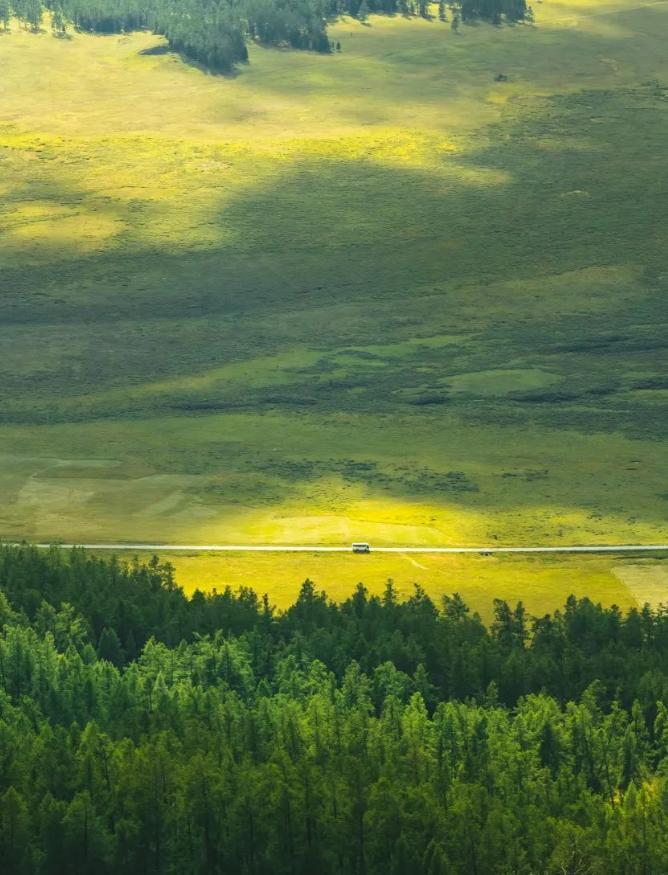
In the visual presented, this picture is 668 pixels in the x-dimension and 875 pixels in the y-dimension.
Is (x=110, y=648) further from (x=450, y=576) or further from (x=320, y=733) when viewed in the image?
(x=450, y=576)

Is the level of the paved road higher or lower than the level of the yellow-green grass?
higher

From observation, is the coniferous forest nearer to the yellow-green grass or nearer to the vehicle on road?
the yellow-green grass

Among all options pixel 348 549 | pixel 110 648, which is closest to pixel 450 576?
pixel 348 549

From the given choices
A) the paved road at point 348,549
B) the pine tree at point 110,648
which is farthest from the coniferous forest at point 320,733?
the paved road at point 348,549

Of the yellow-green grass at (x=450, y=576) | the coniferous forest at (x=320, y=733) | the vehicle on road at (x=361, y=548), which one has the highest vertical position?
the vehicle on road at (x=361, y=548)

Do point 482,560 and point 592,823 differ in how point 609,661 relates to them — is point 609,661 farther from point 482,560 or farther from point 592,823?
point 482,560

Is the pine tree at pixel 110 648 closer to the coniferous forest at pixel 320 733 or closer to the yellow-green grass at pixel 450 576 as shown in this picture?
the coniferous forest at pixel 320 733

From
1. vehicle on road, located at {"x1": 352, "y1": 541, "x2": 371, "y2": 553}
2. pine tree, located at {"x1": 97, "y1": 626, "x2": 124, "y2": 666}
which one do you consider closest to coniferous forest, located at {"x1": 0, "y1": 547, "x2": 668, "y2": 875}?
pine tree, located at {"x1": 97, "y1": 626, "x2": 124, "y2": 666}
